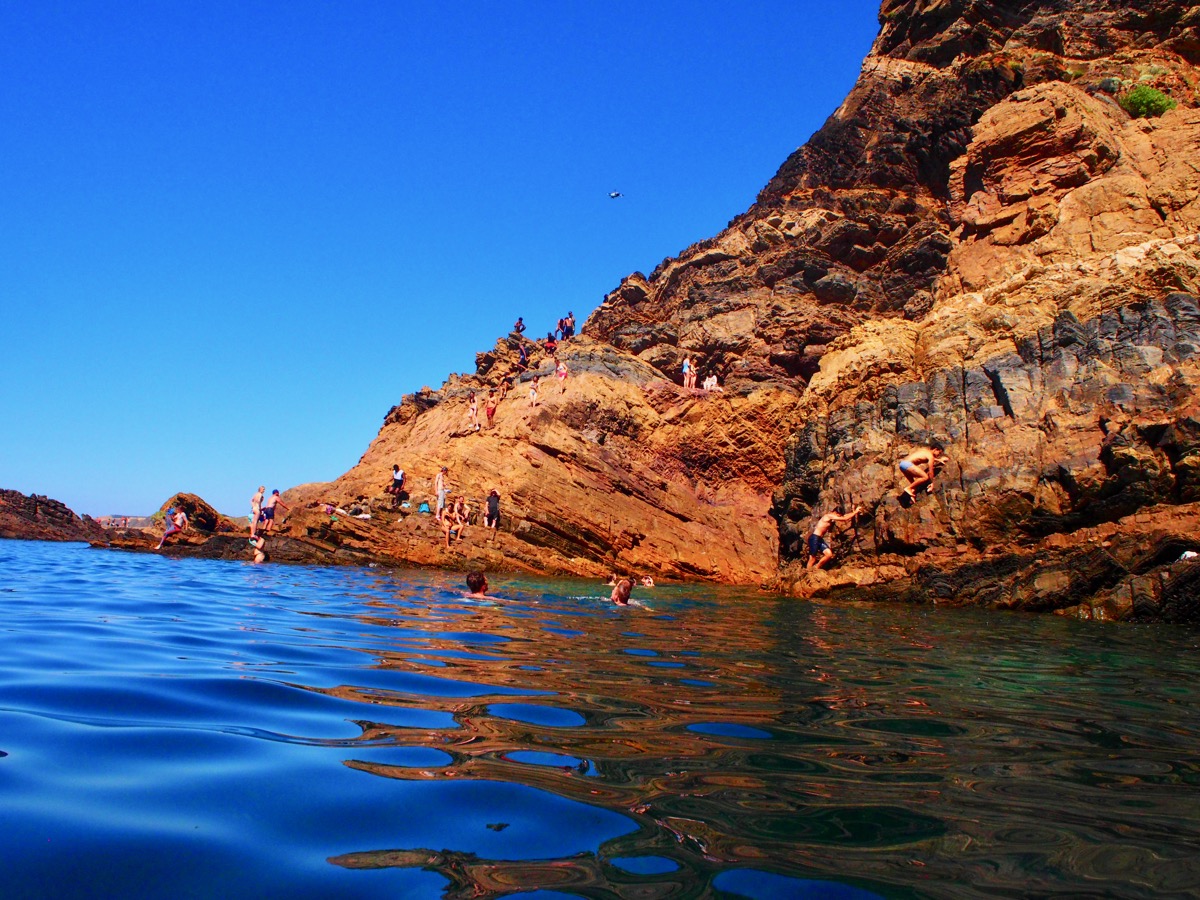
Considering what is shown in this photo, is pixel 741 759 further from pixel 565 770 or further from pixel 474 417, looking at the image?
pixel 474 417

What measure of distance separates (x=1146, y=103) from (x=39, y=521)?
56585mm

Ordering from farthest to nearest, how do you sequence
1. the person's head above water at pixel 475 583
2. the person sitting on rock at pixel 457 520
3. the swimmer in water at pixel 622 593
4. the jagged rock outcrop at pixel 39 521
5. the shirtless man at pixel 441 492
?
the jagged rock outcrop at pixel 39 521
the shirtless man at pixel 441 492
the person sitting on rock at pixel 457 520
the swimmer in water at pixel 622 593
the person's head above water at pixel 475 583

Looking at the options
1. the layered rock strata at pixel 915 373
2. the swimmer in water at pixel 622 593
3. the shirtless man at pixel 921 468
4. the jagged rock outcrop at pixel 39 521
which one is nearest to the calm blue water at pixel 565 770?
the swimmer in water at pixel 622 593

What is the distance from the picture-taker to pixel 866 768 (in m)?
3.56

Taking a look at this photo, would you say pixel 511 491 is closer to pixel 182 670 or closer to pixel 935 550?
pixel 935 550

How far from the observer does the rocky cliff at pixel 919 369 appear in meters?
15.9

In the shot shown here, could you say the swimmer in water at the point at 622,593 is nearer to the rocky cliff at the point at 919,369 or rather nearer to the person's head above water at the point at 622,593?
the person's head above water at the point at 622,593

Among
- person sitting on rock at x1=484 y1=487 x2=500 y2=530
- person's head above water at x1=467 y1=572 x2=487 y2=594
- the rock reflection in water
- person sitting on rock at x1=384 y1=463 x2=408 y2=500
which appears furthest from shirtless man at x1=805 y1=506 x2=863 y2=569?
person sitting on rock at x1=384 y1=463 x2=408 y2=500

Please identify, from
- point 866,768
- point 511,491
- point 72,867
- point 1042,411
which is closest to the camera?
point 72,867

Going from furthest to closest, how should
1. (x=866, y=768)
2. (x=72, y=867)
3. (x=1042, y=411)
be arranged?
(x=1042, y=411) → (x=866, y=768) → (x=72, y=867)

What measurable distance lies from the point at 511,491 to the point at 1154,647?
1853 cm

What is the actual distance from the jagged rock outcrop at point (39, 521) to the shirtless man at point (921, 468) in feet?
140

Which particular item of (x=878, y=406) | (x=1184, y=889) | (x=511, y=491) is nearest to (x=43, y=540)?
(x=511, y=491)

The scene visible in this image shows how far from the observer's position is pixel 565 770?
332 centimetres
